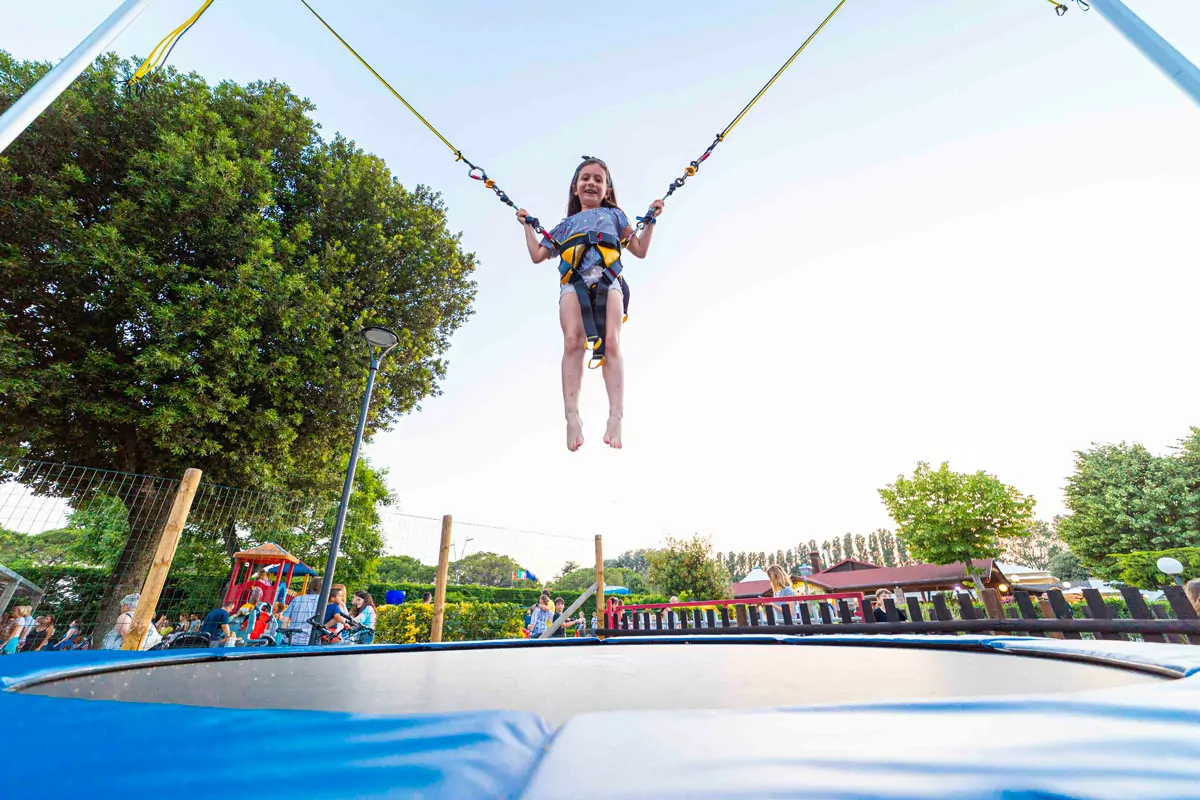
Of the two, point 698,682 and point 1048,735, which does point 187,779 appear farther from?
point 698,682

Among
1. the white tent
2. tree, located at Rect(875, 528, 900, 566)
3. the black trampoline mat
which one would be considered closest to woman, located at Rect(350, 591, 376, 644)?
the black trampoline mat

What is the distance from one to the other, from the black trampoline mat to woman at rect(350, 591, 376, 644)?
3260 millimetres

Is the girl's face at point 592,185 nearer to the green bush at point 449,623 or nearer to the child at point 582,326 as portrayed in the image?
the child at point 582,326

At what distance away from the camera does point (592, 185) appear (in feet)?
9.96

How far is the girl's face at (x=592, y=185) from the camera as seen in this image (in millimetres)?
3041

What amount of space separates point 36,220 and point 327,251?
2.60 meters

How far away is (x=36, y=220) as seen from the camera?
17.0 feet

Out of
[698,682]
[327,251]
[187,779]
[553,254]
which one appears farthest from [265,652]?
[327,251]

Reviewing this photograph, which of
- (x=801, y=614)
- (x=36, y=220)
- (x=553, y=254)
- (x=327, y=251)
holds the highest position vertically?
(x=327, y=251)

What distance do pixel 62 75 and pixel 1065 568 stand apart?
A: 5042 centimetres

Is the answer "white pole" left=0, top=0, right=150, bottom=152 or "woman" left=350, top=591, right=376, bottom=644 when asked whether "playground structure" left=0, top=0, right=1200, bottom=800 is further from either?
"woman" left=350, top=591, right=376, bottom=644

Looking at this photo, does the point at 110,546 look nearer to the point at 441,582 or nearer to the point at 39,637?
the point at 39,637

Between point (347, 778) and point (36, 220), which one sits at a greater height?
point (36, 220)

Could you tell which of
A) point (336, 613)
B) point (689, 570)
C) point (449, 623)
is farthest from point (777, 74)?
point (689, 570)
